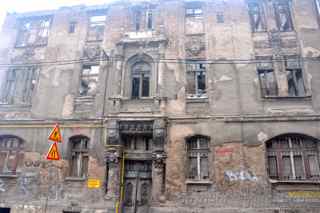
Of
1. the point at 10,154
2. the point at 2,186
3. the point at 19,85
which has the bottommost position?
the point at 2,186

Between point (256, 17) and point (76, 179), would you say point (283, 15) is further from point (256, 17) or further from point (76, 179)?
point (76, 179)

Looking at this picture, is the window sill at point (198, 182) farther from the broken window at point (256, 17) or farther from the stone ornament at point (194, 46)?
the broken window at point (256, 17)

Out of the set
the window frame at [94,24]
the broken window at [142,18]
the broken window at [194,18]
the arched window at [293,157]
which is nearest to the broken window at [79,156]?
the window frame at [94,24]

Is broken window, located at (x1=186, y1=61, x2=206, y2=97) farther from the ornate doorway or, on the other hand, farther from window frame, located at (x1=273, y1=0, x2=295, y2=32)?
window frame, located at (x1=273, y1=0, x2=295, y2=32)

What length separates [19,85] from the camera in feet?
40.7

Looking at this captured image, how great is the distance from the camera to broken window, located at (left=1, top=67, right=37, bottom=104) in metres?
12.2

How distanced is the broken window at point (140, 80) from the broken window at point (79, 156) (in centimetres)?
298

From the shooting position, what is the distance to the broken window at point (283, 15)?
1145cm

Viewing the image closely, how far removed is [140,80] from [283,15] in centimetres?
720

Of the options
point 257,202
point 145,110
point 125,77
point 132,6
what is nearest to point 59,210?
point 145,110

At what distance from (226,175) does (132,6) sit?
9.15 metres

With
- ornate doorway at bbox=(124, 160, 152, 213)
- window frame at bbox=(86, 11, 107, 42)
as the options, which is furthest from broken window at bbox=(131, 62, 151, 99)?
ornate doorway at bbox=(124, 160, 152, 213)

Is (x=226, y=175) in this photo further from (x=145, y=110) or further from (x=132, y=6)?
(x=132, y=6)

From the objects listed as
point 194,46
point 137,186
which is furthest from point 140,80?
point 137,186
